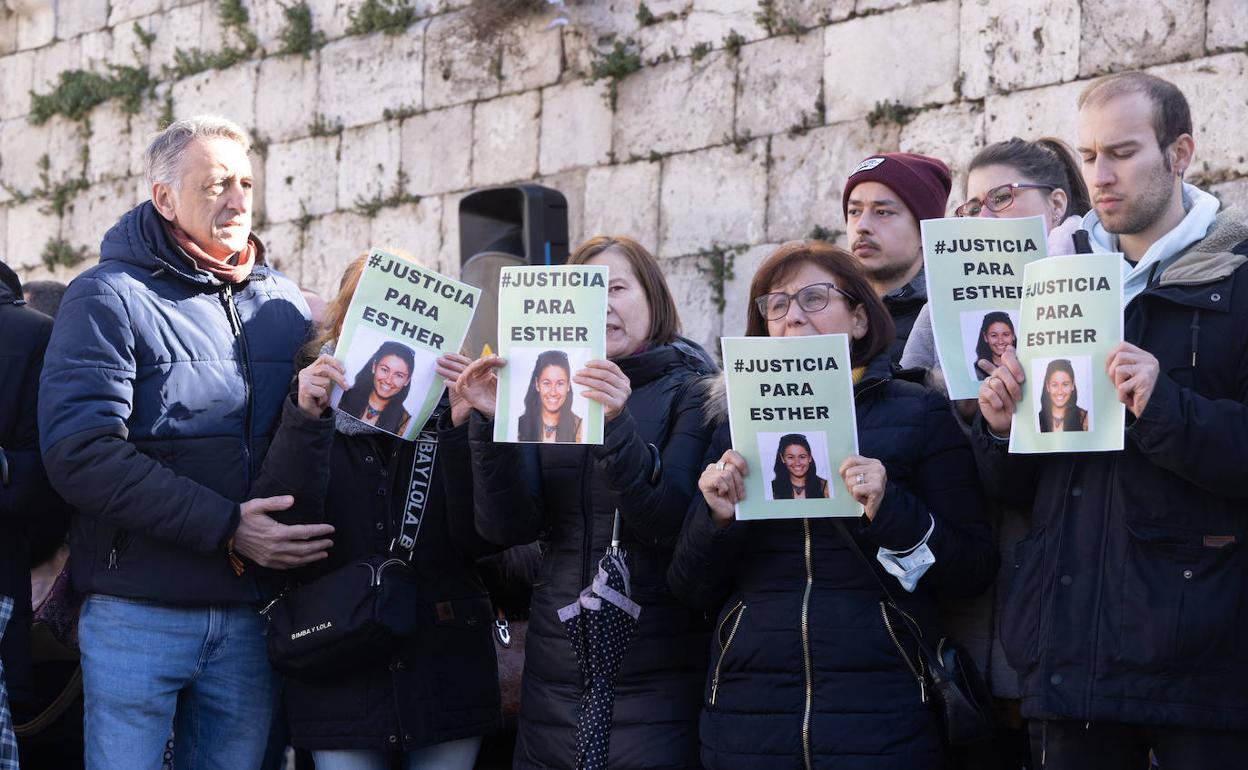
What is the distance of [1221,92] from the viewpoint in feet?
19.6

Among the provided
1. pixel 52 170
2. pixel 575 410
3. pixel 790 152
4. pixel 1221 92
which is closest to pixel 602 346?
pixel 575 410

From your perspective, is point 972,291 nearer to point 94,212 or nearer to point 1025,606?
point 1025,606

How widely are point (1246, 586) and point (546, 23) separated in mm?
5950

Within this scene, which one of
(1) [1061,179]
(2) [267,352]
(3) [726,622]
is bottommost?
(3) [726,622]

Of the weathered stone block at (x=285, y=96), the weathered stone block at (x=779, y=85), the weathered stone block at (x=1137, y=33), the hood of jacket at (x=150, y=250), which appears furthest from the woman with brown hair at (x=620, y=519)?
the weathered stone block at (x=285, y=96)

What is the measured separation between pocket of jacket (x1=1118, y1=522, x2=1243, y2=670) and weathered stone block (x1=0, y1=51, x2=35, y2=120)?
9225 mm

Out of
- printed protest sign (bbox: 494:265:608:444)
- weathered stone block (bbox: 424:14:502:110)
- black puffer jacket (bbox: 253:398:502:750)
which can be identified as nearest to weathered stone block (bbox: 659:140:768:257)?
weathered stone block (bbox: 424:14:502:110)

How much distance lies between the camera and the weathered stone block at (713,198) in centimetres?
746

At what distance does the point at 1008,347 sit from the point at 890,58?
13.0 feet

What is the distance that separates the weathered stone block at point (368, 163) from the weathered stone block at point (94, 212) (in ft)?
5.62

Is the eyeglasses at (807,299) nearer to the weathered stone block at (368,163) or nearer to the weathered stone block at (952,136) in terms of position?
the weathered stone block at (952,136)

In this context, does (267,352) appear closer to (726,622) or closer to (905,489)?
(726,622)

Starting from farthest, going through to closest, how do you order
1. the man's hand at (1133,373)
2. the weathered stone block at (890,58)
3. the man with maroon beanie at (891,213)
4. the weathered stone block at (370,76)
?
the weathered stone block at (370,76), the weathered stone block at (890,58), the man with maroon beanie at (891,213), the man's hand at (1133,373)

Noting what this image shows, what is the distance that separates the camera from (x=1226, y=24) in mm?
6004
